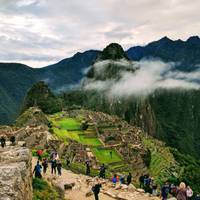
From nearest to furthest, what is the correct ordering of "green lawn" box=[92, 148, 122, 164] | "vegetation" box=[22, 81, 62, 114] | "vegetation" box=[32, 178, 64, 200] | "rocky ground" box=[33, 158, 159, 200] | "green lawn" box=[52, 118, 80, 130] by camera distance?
1. "vegetation" box=[32, 178, 64, 200]
2. "rocky ground" box=[33, 158, 159, 200]
3. "green lawn" box=[92, 148, 122, 164]
4. "green lawn" box=[52, 118, 80, 130]
5. "vegetation" box=[22, 81, 62, 114]

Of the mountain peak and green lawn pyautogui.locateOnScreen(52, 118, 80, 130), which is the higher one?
the mountain peak

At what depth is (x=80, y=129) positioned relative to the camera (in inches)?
2643

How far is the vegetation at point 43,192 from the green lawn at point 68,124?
147 feet

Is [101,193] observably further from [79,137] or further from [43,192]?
[79,137]

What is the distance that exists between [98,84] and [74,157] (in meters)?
151

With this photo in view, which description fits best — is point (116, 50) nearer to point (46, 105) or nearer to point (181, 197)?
point (46, 105)

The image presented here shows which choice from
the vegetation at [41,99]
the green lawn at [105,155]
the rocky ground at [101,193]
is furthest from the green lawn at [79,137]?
the vegetation at [41,99]

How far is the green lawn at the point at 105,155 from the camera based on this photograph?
49206 mm

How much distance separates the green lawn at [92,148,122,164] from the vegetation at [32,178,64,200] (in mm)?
26745

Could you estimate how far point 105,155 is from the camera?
51688 millimetres

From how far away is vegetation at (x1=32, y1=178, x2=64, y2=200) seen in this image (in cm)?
1851

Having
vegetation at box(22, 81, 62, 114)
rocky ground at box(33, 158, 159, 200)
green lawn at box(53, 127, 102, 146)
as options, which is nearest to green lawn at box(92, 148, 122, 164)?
green lawn at box(53, 127, 102, 146)

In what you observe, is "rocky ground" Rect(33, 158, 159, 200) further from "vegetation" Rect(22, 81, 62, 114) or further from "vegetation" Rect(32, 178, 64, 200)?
"vegetation" Rect(22, 81, 62, 114)

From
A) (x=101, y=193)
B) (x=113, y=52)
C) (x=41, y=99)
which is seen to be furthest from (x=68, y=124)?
(x=113, y=52)
